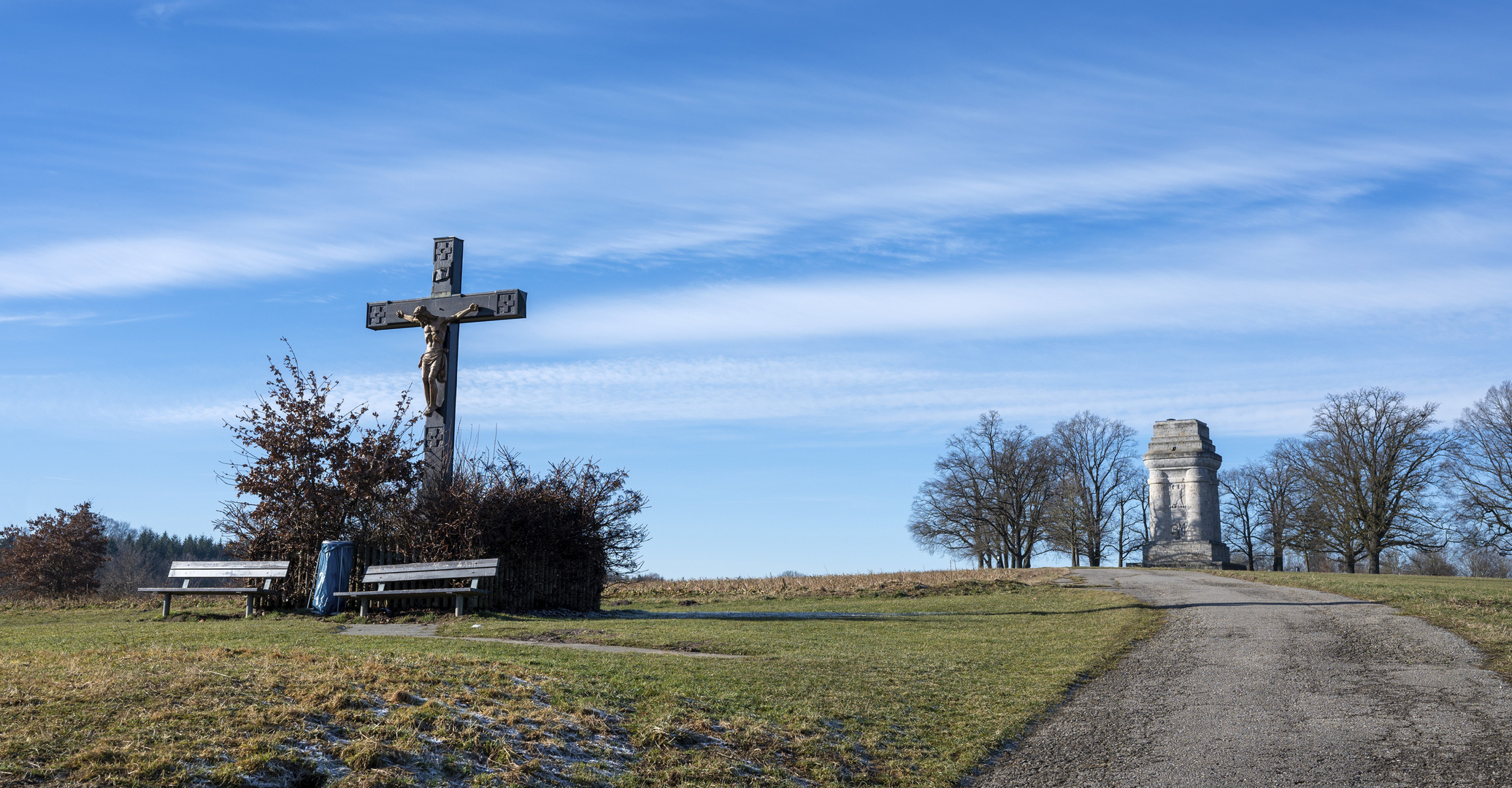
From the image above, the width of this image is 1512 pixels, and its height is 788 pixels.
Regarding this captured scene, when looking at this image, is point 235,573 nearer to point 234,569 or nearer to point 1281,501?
point 234,569

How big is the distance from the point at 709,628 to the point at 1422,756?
895cm

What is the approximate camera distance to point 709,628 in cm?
1477

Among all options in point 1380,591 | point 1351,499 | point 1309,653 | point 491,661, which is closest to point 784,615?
point 1309,653

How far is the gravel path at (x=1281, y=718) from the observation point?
7.39 meters

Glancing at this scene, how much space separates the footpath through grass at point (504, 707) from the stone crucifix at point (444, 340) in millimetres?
4609

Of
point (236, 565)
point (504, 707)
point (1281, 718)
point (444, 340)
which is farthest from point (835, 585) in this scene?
point (504, 707)

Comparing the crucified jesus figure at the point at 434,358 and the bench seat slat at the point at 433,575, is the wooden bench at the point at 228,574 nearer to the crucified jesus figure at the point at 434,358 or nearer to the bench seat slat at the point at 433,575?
the bench seat slat at the point at 433,575

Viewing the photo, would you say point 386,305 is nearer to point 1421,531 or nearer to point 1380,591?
point 1380,591

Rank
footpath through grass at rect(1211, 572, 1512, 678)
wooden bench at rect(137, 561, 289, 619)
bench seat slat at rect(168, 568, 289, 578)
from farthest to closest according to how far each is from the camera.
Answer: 1. bench seat slat at rect(168, 568, 289, 578)
2. wooden bench at rect(137, 561, 289, 619)
3. footpath through grass at rect(1211, 572, 1512, 678)

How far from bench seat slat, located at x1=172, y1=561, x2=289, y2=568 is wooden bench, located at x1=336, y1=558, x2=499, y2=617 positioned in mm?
1434

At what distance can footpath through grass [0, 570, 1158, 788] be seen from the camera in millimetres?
5746

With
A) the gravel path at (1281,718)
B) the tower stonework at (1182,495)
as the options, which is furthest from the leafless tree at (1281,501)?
the gravel path at (1281,718)

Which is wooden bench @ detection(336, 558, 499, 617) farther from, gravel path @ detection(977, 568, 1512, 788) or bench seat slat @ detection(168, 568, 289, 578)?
gravel path @ detection(977, 568, 1512, 788)

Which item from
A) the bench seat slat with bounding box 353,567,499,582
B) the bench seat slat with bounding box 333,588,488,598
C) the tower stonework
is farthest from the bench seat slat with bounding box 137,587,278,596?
the tower stonework
